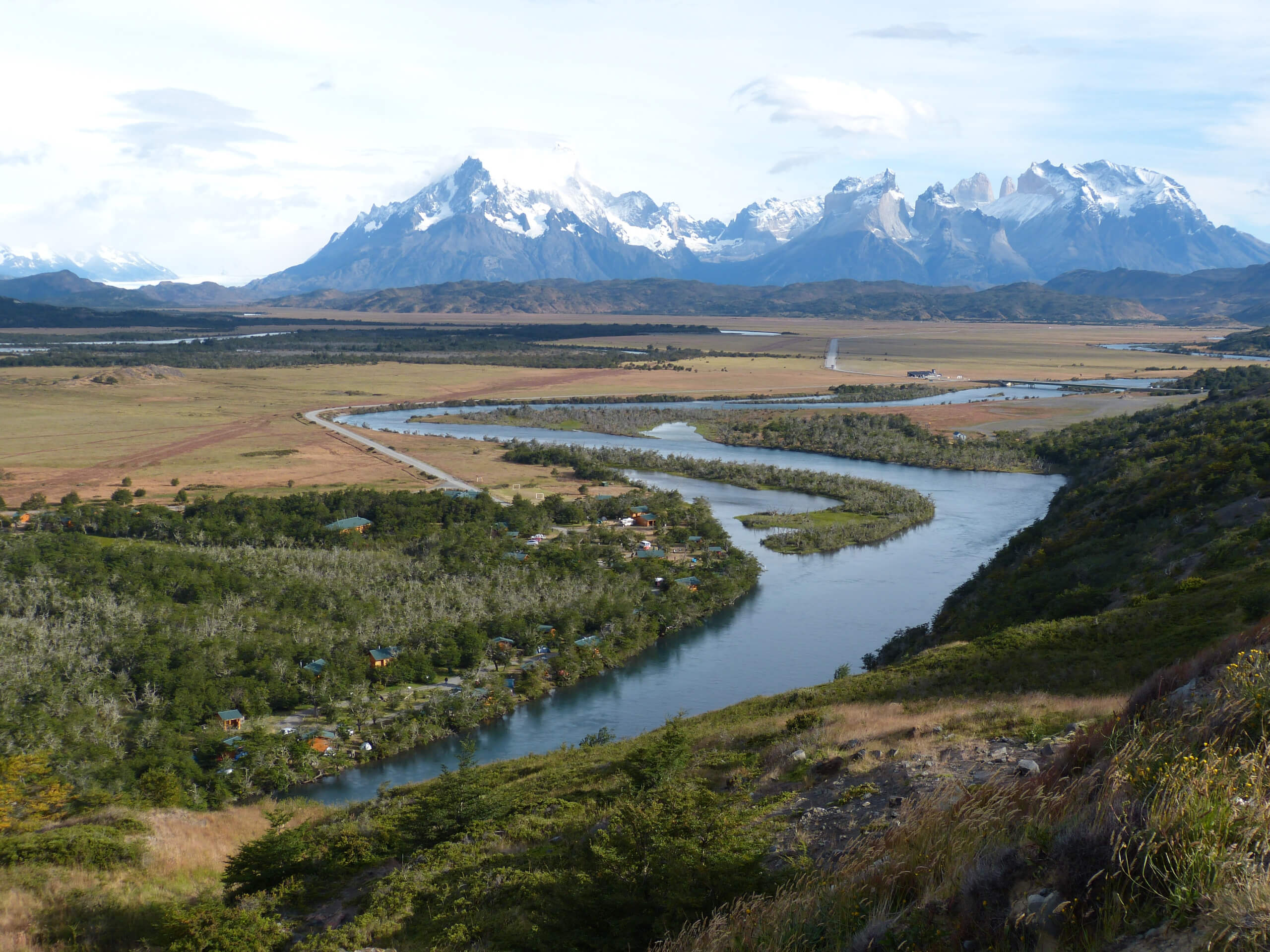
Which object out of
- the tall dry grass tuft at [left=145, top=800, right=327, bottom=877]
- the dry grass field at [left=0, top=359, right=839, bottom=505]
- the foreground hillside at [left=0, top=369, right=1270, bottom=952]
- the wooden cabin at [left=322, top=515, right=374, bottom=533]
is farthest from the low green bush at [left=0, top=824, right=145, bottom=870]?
the dry grass field at [left=0, top=359, right=839, bottom=505]

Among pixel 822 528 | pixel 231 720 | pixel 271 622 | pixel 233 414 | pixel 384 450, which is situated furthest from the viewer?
pixel 233 414

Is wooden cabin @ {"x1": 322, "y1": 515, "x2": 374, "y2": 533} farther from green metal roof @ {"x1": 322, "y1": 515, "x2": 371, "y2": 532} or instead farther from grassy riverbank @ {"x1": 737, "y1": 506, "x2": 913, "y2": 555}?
grassy riverbank @ {"x1": 737, "y1": 506, "x2": 913, "y2": 555}

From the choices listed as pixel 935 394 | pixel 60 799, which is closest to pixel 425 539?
pixel 60 799

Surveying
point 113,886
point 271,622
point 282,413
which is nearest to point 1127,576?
point 113,886

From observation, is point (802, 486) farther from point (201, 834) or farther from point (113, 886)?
point (113, 886)

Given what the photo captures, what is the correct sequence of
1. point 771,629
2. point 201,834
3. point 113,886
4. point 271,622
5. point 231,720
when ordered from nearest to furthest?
point 113,886
point 201,834
point 231,720
point 271,622
point 771,629

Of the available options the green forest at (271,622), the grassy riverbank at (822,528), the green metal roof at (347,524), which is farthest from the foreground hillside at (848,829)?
the green metal roof at (347,524)

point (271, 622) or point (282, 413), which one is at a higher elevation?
point (282, 413)
